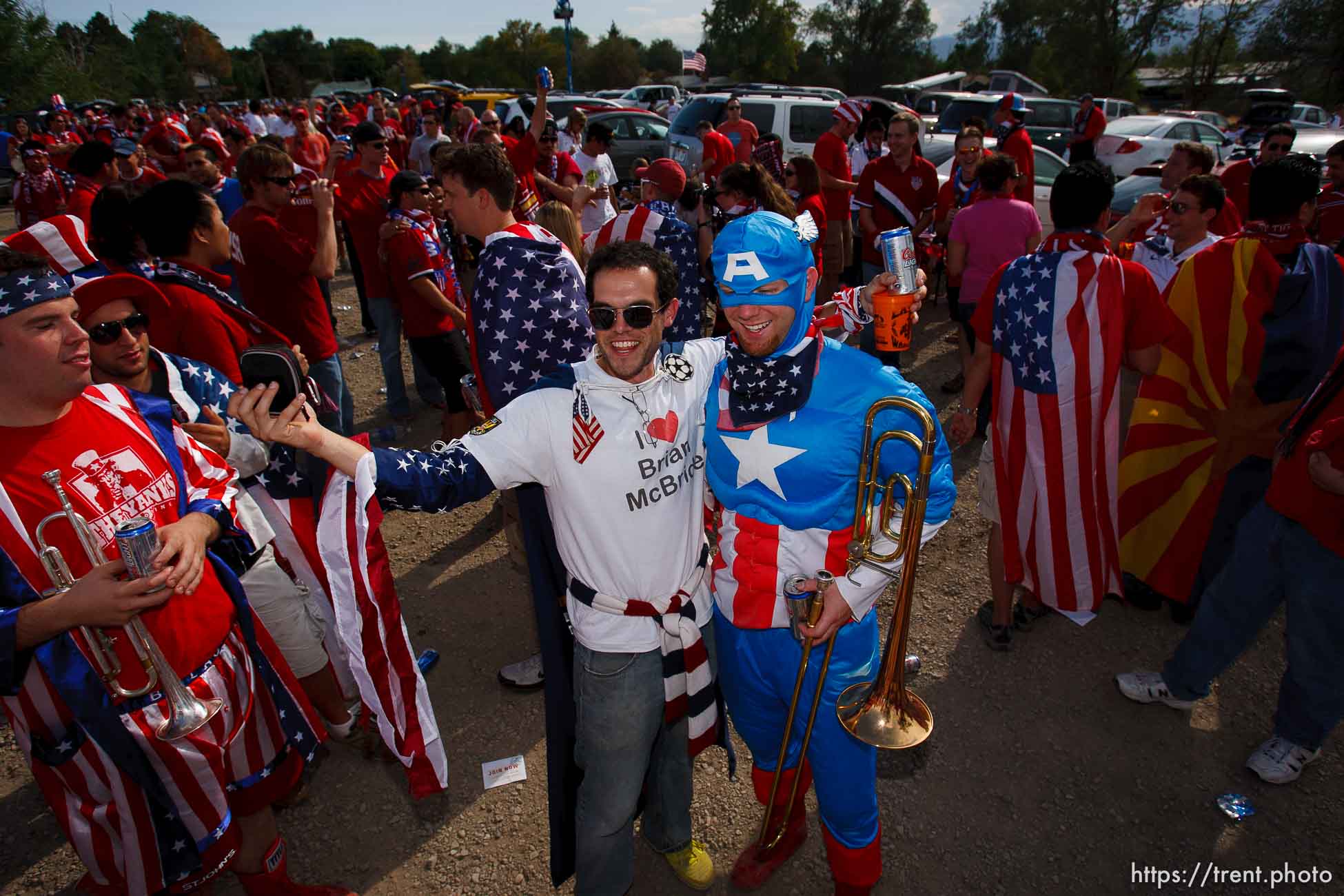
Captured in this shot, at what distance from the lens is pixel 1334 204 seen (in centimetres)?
568

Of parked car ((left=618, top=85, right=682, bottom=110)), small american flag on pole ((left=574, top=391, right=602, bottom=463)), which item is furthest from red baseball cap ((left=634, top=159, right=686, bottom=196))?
parked car ((left=618, top=85, right=682, bottom=110))

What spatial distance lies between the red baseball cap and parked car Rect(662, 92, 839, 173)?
27.4 ft

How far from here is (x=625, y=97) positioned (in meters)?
29.9

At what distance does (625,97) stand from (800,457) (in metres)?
31.3

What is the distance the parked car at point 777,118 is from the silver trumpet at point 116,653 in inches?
517

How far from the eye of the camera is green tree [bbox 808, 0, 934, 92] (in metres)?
48.4

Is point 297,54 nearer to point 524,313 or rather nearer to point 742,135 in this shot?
point 742,135

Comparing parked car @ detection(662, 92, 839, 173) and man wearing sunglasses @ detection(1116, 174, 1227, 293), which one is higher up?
parked car @ detection(662, 92, 839, 173)

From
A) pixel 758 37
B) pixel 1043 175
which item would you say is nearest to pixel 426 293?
pixel 1043 175

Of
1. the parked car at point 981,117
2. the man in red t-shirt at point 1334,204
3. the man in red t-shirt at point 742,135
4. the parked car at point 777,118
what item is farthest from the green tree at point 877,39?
the man in red t-shirt at point 1334,204

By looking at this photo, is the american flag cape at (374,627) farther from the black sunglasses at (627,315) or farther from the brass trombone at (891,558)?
the brass trombone at (891,558)

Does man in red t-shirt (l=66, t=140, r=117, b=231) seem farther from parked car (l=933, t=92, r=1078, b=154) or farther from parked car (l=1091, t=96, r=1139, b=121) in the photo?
parked car (l=1091, t=96, r=1139, b=121)

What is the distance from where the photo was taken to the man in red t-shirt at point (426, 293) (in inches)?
213

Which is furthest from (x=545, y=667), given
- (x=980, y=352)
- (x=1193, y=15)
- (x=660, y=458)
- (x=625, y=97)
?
(x=1193, y=15)
